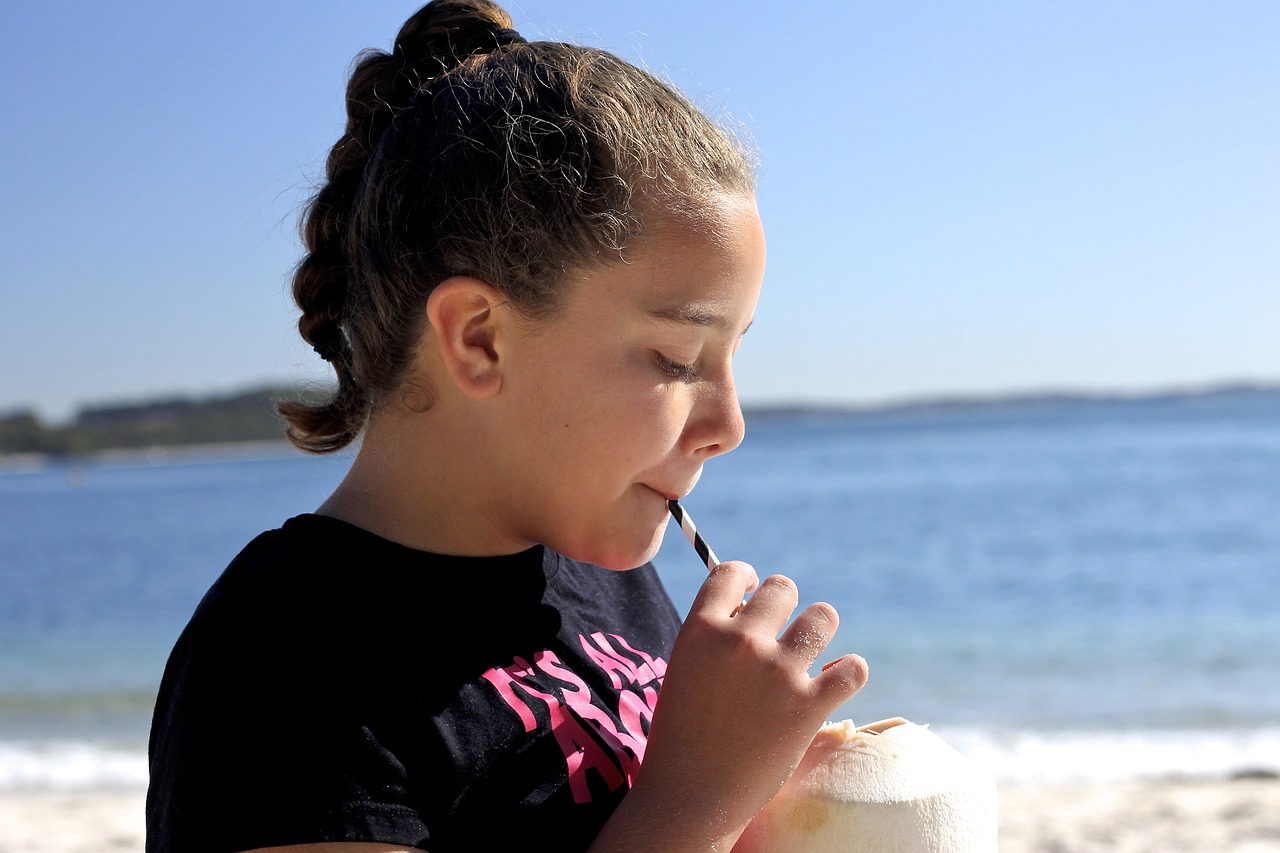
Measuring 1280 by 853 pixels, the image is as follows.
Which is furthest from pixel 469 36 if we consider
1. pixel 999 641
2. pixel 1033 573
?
pixel 1033 573

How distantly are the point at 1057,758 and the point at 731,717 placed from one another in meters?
5.36

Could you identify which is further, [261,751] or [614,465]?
[614,465]

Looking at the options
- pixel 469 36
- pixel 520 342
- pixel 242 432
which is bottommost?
pixel 242 432

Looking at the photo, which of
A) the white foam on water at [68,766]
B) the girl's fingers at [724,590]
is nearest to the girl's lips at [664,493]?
the girl's fingers at [724,590]

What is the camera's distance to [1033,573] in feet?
41.1

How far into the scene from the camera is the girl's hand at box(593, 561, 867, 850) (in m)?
0.95

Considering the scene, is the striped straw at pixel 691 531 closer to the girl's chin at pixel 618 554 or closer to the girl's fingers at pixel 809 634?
the girl's chin at pixel 618 554

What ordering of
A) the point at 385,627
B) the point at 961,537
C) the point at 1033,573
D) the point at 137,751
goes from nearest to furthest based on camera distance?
the point at 385,627 < the point at 137,751 < the point at 1033,573 < the point at 961,537

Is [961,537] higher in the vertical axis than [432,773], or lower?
lower

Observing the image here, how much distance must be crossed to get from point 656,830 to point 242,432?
47.5 metres

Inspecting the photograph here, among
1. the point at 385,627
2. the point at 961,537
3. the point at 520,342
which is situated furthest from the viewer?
the point at 961,537

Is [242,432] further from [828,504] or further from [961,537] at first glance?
[961,537]

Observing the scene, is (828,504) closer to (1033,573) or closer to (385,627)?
(1033,573)

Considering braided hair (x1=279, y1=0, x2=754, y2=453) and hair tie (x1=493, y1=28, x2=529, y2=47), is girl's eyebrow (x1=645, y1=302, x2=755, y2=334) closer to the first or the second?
braided hair (x1=279, y1=0, x2=754, y2=453)
